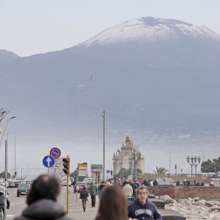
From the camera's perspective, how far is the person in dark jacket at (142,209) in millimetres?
12344

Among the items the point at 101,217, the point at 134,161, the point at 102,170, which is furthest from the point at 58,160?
the point at 134,161

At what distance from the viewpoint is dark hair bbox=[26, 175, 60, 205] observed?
7.42 m

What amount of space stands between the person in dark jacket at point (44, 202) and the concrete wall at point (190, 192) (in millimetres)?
68411

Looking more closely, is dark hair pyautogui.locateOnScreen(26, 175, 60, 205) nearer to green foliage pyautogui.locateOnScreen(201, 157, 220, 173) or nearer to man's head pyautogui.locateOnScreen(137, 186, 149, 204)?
man's head pyautogui.locateOnScreen(137, 186, 149, 204)

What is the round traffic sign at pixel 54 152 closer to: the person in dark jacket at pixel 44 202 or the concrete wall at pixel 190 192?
the person in dark jacket at pixel 44 202

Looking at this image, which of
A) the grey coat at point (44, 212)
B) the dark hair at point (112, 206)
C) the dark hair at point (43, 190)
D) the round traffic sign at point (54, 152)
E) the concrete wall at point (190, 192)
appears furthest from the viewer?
the concrete wall at point (190, 192)

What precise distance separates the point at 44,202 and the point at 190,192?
72682 mm

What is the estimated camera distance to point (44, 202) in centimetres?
725

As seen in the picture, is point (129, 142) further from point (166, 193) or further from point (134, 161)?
point (166, 193)

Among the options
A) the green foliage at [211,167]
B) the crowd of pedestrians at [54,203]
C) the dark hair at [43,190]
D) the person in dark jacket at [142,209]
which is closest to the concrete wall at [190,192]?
the person in dark jacket at [142,209]

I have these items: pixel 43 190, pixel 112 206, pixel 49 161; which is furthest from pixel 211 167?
pixel 43 190

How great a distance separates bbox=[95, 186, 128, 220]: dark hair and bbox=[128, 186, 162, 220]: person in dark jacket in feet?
12.9

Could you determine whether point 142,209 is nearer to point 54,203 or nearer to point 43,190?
point 43,190

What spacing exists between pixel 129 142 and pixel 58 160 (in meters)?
134
